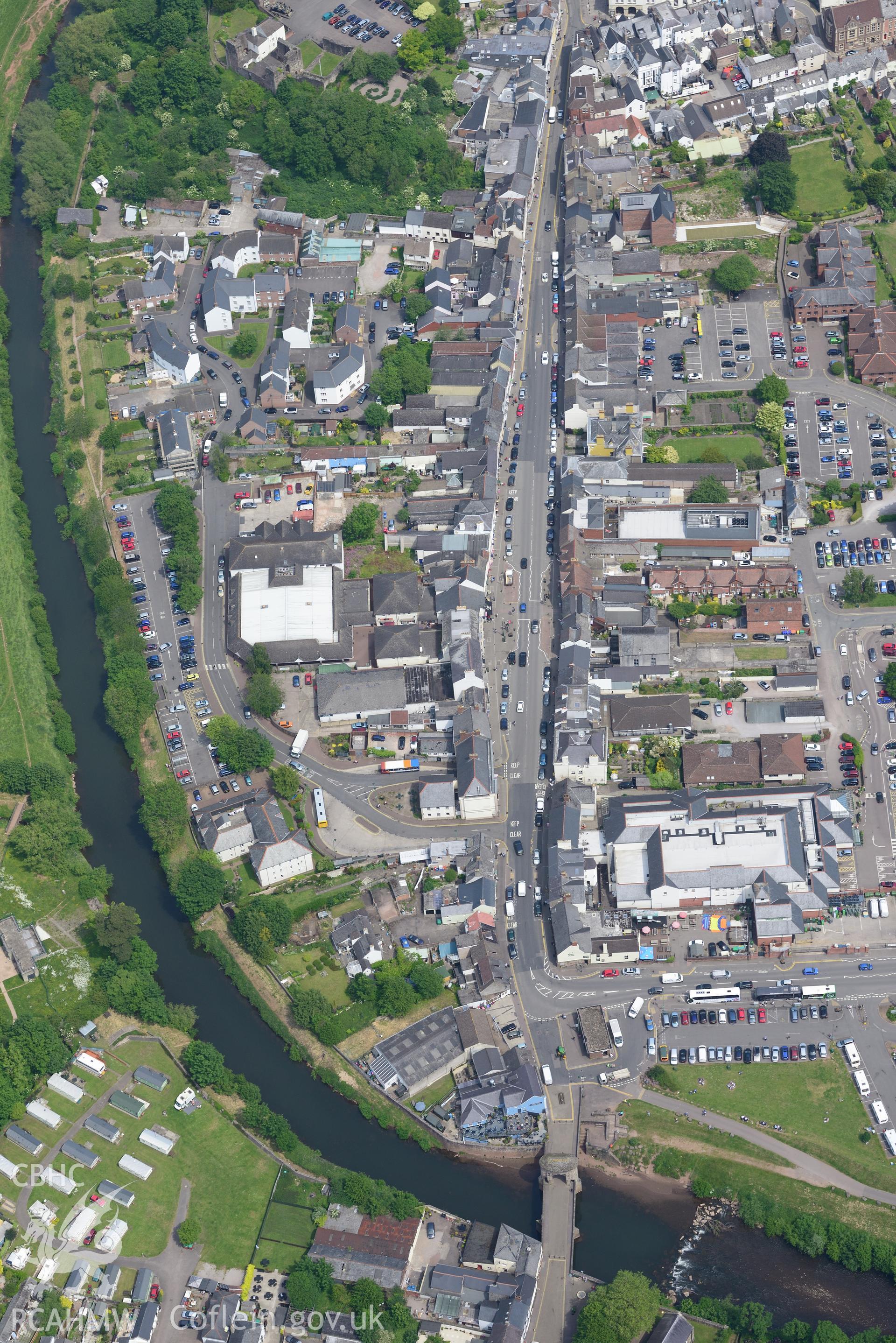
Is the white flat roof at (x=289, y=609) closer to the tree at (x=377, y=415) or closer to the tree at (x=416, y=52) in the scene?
the tree at (x=377, y=415)

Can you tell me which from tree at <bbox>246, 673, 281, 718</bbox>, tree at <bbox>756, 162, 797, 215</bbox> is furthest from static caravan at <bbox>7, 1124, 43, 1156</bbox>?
tree at <bbox>756, 162, 797, 215</bbox>

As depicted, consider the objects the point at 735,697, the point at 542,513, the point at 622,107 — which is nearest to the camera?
the point at 735,697

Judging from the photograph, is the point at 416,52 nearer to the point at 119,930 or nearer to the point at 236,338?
the point at 236,338

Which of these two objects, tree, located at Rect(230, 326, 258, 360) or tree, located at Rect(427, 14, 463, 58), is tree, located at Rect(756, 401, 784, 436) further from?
tree, located at Rect(427, 14, 463, 58)

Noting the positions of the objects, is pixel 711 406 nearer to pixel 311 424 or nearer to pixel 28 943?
pixel 311 424

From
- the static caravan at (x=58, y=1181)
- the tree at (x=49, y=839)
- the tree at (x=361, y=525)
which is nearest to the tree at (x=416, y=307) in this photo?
the tree at (x=361, y=525)

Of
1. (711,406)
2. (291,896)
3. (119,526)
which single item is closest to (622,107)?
(711,406)

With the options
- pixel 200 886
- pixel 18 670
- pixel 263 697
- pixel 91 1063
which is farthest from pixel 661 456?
pixel 91 1063

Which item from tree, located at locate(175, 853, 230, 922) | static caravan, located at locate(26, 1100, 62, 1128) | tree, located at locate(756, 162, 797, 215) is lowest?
static caravan, located at locate(26, 1100, 62, 1128)
